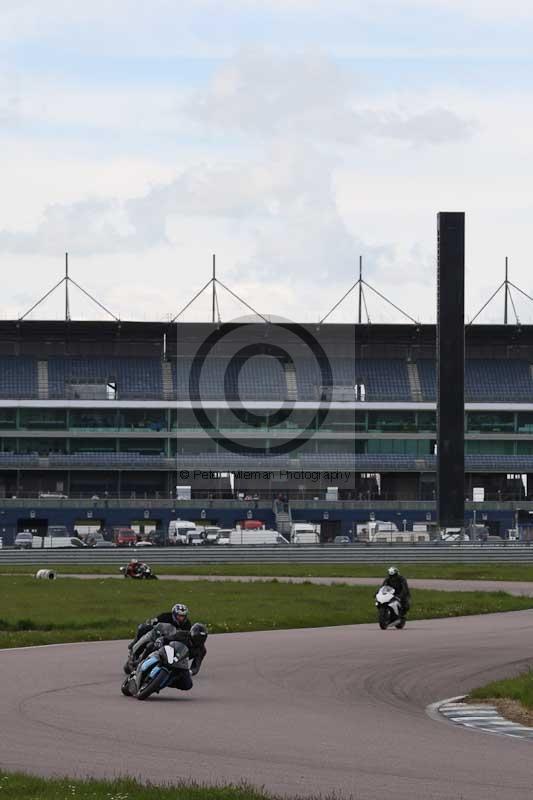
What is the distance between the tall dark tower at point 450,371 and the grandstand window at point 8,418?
38613 mm

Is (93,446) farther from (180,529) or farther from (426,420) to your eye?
(426,420)

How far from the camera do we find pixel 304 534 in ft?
275

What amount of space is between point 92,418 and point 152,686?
84.5 metres

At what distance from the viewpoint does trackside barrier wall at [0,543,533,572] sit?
69.0 metres

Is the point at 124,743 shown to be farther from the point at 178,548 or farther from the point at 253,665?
the point at 178,548

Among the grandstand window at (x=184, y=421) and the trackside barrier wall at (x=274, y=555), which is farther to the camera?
the grandstand window at (x=184, y=421)

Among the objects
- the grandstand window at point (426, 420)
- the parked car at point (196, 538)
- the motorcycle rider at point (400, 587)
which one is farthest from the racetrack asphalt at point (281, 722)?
the grandstand window at point (426, 420)

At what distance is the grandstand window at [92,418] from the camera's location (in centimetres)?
10319

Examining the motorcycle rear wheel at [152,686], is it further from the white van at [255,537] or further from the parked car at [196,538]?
the parked car at [196,538]

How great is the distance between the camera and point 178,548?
72.4 m

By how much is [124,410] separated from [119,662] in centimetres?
7905

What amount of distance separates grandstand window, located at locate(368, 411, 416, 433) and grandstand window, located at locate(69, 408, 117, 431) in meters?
18.3

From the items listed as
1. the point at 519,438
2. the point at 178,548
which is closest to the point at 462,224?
the point at 178,548

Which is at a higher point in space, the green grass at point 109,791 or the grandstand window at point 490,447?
the grandstand window at point 490,447
